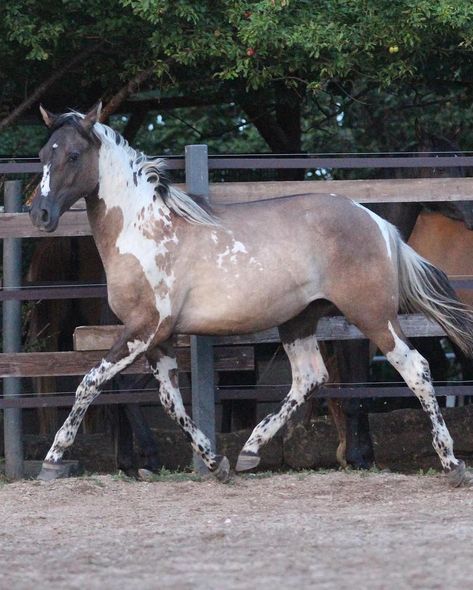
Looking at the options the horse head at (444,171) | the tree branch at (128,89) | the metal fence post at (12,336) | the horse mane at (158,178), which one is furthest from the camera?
the horse head at (444,171)

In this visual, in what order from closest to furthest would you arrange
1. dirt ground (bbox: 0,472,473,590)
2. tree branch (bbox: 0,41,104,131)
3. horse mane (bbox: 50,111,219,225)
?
dirt ground (bbox: 0,472,473,590) → horse mane (bbox: 50,111,219,225) → tree branch (bbox: 0,41,104,131)

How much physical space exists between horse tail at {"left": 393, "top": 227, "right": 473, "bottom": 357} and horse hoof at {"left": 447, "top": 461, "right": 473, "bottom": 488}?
0.77m

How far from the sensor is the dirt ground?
3906 millimetres

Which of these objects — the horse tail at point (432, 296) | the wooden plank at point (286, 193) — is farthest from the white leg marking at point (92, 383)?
the horse tail at point (432, 296)

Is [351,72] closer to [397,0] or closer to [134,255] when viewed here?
[397,0]

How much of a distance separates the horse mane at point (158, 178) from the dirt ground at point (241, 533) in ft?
5.08

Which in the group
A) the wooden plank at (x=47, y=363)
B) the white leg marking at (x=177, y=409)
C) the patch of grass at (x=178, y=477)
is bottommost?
the patch of grass at (x=178, y=477)

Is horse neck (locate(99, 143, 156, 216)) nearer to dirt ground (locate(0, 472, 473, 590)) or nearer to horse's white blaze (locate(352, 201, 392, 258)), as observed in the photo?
horse's white blaze (locate(352, 201, 392, 258))

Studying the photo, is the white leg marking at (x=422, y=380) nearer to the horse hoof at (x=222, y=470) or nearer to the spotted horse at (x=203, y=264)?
the spotted horse at (x=203, y=264)

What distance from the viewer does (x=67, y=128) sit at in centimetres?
621

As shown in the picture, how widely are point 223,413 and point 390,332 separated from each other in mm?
3289

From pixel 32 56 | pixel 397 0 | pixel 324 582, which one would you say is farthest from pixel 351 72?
pixel 324 582

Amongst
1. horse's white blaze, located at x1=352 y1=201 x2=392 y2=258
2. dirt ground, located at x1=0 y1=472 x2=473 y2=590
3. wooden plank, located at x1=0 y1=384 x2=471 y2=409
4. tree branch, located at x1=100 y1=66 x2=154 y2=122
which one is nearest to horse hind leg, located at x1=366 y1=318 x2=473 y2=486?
dirt ground, located at x1=0 y1=472 x2=473 y2=590

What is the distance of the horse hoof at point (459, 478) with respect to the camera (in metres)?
6.18
